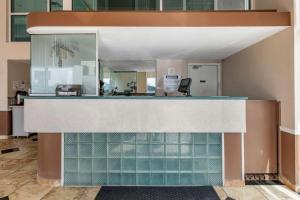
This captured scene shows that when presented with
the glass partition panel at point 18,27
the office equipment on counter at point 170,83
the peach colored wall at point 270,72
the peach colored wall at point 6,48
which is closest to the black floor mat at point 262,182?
the peach colored wall at point 270,72

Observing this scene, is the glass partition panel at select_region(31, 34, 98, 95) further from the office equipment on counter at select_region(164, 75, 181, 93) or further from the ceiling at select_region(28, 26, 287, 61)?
the office equipment on counter at select_region(164, 75, 181, 93)

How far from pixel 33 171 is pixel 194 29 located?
3.50m

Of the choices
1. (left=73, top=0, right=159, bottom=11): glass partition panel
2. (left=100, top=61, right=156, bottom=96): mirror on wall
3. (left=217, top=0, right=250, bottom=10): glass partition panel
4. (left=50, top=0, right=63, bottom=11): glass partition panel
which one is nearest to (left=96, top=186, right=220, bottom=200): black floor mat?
(left=73, top=0, right=159, bottom=11): glass partition panel

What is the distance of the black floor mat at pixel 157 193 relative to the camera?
3.08 metres

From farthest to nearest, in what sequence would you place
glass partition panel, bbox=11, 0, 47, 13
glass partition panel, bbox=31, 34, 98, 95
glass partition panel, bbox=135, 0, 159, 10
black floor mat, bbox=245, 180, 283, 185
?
glass partition panel, bbox=11, 0, 47, 13, glass partition panel, bbox=135, 0, 159, 10, glass partition panel, bbox=31, 34, 98, 95, black floor mat, bbox=245, 180, 283, 185

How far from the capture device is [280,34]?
3602mm

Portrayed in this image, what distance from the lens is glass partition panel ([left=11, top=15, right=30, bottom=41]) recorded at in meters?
6.78

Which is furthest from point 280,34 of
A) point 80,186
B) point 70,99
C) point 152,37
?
point 80,186

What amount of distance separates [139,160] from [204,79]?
4.06 metres

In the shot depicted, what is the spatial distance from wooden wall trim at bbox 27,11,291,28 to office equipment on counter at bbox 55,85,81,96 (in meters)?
0.93

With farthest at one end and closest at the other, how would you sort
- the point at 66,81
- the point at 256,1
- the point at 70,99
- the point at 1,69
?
the point at 1,69 < the point at 256,1 < the point at 66,81 < the point at 70,99

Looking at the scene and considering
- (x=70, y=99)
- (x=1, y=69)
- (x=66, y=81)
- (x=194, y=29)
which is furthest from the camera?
(x=1, y=69)

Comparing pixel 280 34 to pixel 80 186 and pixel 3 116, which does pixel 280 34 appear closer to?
pixel 80 186

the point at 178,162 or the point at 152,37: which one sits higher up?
the point at 152,37
